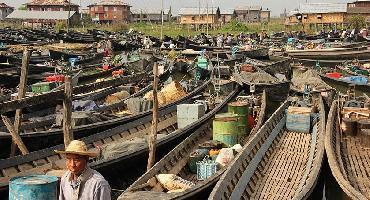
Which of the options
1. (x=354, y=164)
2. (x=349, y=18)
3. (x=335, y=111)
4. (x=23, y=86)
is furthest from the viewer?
(x=349, y=18)

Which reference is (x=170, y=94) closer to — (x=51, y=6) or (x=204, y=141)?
(x=204, y=141)

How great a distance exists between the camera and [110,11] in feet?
333

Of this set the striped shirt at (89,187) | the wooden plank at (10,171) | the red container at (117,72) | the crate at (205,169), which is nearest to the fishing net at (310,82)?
the red container at (117,72)

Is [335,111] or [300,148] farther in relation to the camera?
[335,111]

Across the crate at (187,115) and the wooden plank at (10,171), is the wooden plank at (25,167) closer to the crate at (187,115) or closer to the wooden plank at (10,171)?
the wooden plank at (10,171)

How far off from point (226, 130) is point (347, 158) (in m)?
3.21

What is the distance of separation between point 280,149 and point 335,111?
3.63 metres

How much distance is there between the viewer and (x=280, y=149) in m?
13.6

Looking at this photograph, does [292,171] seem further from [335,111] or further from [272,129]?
[335,111]

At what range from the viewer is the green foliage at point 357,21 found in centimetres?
7031

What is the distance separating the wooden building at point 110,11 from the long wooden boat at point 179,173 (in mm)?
87153

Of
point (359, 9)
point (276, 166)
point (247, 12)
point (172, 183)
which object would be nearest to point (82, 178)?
point (172, 183)

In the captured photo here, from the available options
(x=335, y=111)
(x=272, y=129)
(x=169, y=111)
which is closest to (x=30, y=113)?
(x=169, y=111)

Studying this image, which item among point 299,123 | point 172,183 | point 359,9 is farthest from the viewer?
point 359,9
